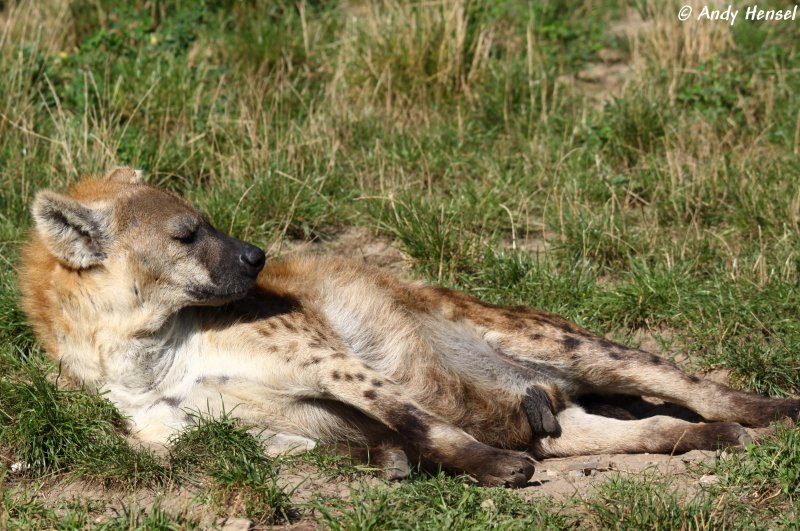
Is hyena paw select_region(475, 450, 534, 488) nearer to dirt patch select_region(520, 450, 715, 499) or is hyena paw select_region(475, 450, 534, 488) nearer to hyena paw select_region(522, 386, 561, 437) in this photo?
dirt patch select_region(520, 450, 715, 499)

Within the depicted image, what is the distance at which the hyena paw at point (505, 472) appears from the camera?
4.16 m

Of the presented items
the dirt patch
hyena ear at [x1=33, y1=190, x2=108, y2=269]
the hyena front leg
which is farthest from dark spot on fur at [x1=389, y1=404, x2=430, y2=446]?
hyena ear at [x1=33, y1=190, x2=108, y2=269]

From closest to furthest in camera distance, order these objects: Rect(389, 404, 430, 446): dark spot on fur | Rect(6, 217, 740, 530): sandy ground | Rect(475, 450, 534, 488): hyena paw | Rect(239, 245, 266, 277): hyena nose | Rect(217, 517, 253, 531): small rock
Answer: Rect(217, 517, 253, 531): small rock, Rect(6, 217, 740, 530): sandy ground, Rect(475, 450, 534, 488): hyena paw, Rect(389, 404, 430, 446): dark spot on fur, Rect(239, 245, 266, 277): hyena nose

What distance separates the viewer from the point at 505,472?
164 inches

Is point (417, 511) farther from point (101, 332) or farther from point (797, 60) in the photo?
point (797, 60)

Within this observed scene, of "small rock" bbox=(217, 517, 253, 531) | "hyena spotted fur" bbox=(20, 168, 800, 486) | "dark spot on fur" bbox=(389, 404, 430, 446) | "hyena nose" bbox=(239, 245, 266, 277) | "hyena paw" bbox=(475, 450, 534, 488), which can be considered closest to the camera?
"small rock" bbox=(217, 517, 253, 531)

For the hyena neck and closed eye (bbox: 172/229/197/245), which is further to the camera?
closed eye (bbox: 172/229/197/245)

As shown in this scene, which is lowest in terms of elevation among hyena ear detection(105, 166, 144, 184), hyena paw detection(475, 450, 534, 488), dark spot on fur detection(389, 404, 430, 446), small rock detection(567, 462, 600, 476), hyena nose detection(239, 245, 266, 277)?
small rock detection(567, 462, 600, 476)

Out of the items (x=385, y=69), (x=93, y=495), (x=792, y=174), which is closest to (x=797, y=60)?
(x=792, y=174)

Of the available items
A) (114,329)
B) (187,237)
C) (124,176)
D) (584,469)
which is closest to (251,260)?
(187,237)

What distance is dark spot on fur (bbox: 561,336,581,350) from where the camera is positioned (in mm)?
5055

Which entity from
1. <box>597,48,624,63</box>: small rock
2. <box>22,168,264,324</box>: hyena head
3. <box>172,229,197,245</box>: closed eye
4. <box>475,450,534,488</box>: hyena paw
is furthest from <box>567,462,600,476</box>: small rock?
<box>597,48,624,63</box>: small rock

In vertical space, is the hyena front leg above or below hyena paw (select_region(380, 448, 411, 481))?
above

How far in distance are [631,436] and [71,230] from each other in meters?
2.70
